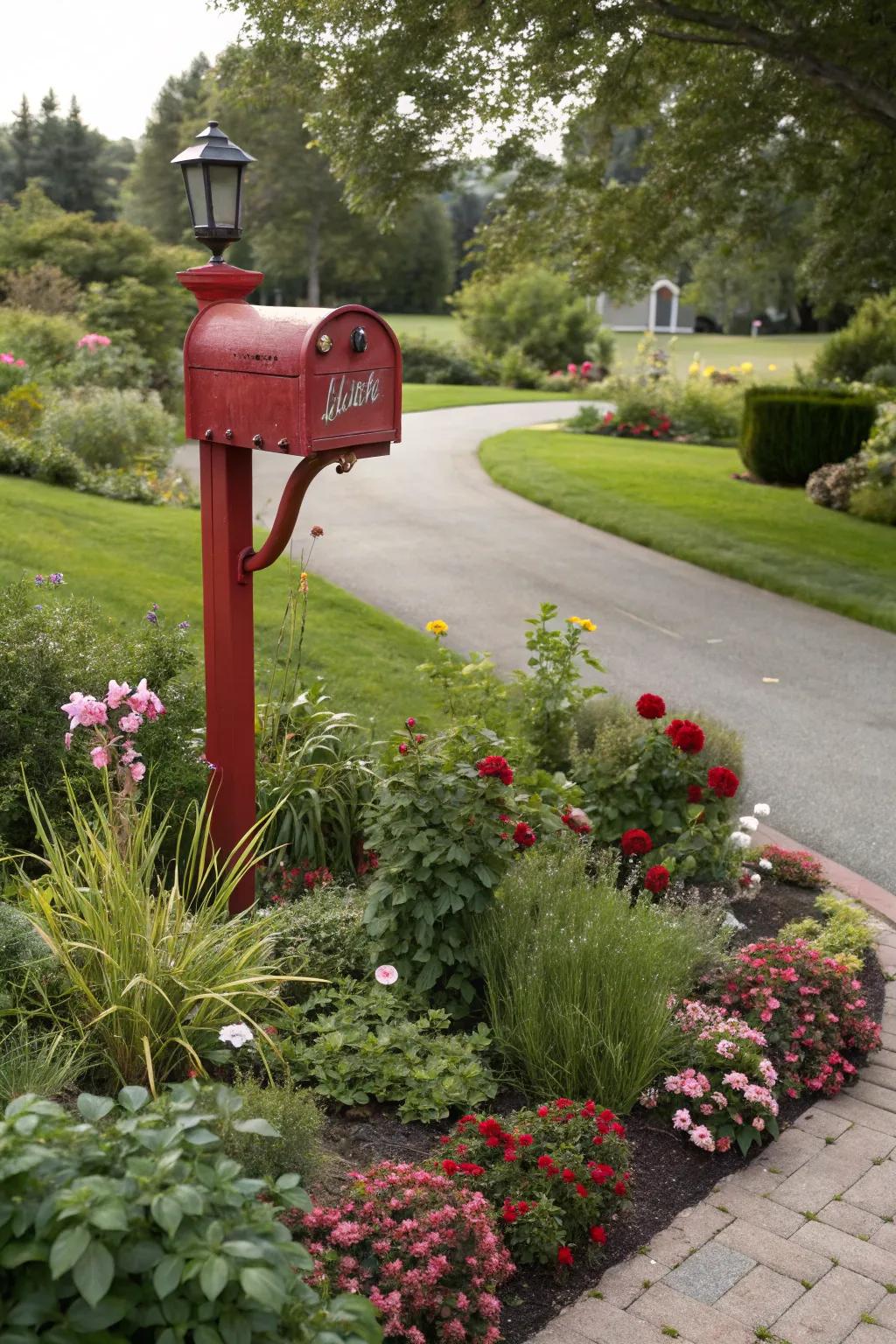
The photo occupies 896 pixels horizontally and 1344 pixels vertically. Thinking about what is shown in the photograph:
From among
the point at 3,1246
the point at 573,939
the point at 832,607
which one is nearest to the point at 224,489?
the point at 573,939

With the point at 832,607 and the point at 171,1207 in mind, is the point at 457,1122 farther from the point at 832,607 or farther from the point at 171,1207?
the point at 832,607

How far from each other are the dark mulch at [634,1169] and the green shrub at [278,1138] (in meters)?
0.17

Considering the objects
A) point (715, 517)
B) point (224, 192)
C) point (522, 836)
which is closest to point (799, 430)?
point (715, 517)

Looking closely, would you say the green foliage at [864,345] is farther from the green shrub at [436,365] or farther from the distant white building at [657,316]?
the distant white building at [657,316]

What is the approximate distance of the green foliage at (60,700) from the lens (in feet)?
14.9

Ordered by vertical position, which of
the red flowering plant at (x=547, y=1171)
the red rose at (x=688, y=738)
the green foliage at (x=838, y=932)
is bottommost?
the green foliage at (x=838, y=932)

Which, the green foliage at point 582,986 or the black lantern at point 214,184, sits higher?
the black lantern at point 214,184

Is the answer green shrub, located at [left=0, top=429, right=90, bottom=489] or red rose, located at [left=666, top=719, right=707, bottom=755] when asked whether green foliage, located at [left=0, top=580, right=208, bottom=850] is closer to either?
red rose, located at [left=666, top=719, right=707, bottom=755]

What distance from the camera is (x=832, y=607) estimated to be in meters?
10.8

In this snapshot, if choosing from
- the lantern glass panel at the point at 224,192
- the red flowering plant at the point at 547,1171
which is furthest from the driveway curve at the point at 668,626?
the lantern glass panel at the point at 224,192

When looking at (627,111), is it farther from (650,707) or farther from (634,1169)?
(634,1169)

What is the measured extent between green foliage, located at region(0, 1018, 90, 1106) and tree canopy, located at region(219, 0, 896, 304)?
9.03 m

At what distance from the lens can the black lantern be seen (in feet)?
13.7

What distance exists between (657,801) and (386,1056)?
206 cm
